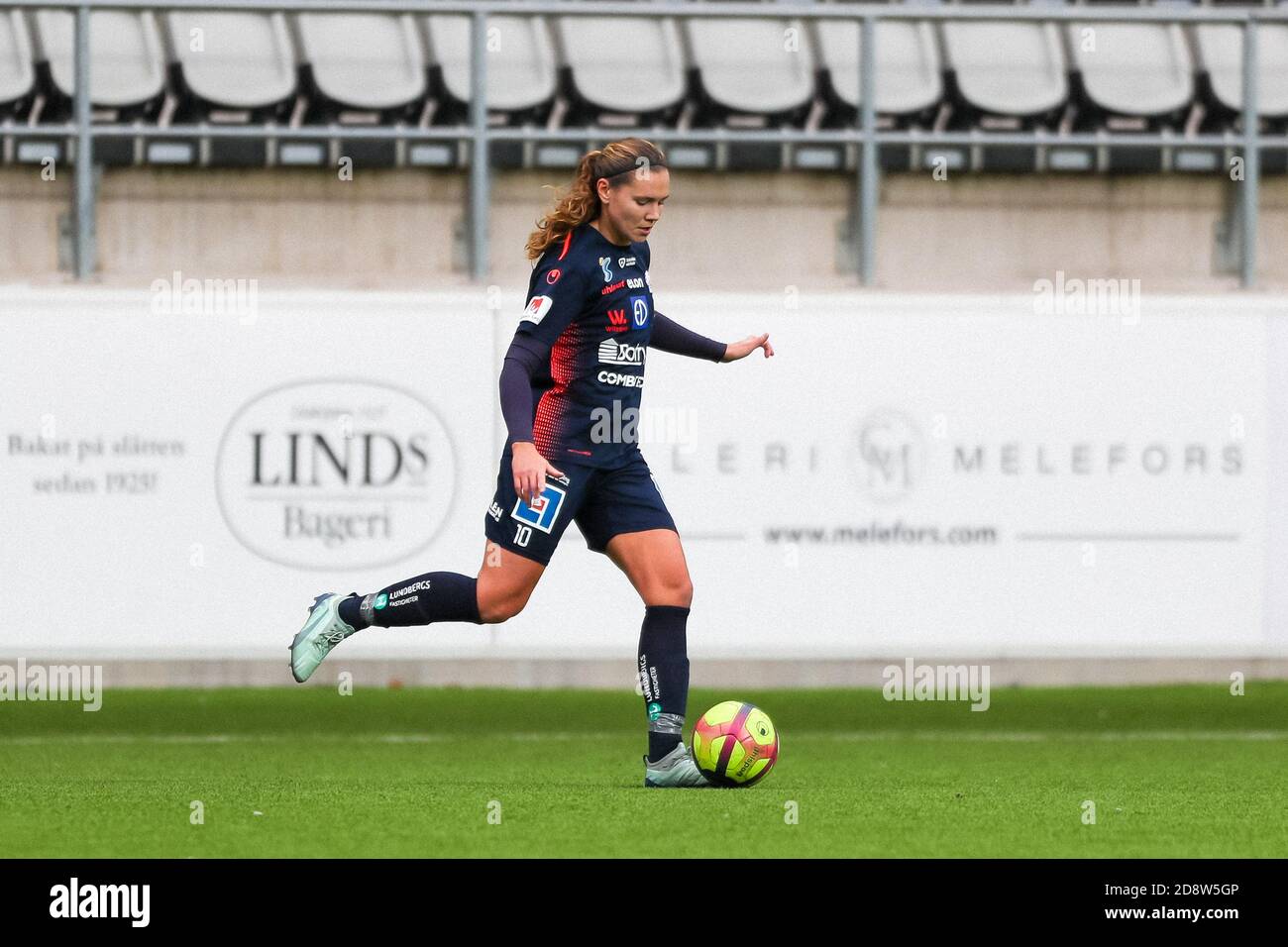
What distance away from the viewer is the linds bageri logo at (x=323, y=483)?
11117 mm

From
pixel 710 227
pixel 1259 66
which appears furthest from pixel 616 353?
pixel 1259 66

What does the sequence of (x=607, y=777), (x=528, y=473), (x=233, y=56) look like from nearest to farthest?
1. (x=528, y=473)
2. (x=607, y=777)
3. (x=233, y=56)

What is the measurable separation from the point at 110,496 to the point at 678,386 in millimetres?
3013

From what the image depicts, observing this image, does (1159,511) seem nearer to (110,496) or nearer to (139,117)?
(110,496)

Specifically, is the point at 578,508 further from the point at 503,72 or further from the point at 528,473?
the point at 503,72

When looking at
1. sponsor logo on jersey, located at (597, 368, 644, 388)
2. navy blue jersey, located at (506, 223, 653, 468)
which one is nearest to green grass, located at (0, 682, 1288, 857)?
navy blue jersey, located at (506, 223, 653, 468)

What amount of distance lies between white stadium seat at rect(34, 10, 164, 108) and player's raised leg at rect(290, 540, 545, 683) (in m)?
7.63

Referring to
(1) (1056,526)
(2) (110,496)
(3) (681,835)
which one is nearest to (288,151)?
(2) (110,496)

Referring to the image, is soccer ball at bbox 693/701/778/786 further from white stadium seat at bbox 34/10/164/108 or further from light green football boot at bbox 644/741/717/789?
white stadium seat at bbox 34/10/164/108

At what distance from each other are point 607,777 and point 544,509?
1.40 meters

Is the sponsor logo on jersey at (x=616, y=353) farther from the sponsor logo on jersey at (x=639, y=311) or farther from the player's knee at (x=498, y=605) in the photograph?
the player's knee at (x=498, y=605)

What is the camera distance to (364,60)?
45.5ft

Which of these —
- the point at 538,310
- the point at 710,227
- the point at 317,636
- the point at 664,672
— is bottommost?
the point at 664,672

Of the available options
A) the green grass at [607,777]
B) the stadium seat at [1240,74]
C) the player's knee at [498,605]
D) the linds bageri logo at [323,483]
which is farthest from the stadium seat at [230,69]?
the player's knee at [498,605]
